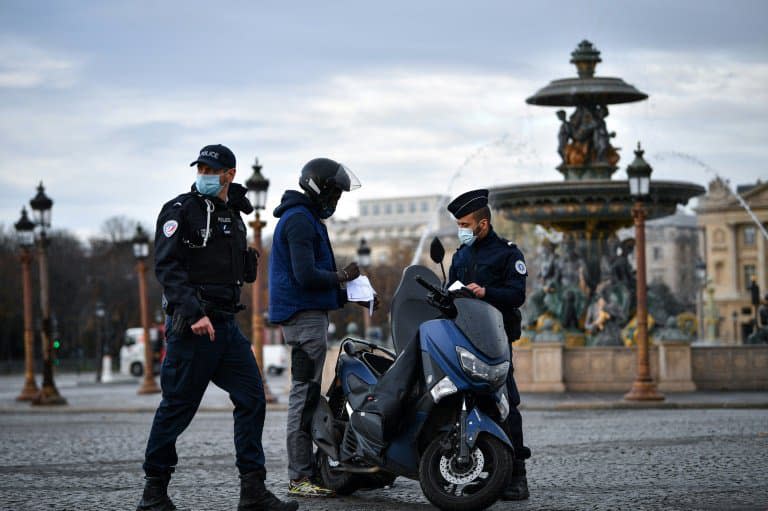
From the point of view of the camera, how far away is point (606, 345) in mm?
28766

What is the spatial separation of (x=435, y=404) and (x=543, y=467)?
302 centimetres

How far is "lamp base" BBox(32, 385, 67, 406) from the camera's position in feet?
95.3

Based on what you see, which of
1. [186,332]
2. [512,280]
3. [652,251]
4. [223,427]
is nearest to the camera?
[186,332]

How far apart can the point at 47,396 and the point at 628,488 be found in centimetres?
2165

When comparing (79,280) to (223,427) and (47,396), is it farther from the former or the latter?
(223,427)

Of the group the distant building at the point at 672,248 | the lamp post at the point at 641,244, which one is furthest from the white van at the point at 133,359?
the distant building at the point at 672,248

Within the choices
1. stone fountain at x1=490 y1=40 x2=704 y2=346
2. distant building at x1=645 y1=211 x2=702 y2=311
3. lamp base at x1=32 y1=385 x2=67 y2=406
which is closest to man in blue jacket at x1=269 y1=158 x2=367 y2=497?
stone fountain at x1=490 y1=40 x2=704 y2=346

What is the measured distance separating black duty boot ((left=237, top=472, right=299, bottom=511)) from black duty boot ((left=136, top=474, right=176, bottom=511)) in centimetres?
41

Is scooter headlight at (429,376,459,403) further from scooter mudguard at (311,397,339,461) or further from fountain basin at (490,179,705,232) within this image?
fountain basin at (490,179,705,232)

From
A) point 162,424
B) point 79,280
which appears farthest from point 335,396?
point 79,280

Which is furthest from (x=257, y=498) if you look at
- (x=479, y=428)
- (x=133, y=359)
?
(x=133, y=359)

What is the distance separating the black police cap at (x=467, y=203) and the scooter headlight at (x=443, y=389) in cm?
132

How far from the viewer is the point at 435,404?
820 centimetres

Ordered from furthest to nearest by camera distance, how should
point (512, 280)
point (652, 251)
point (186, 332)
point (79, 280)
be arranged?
point (652, 251) → point (79, 280) → point (512, 280) → point (186, 332)
